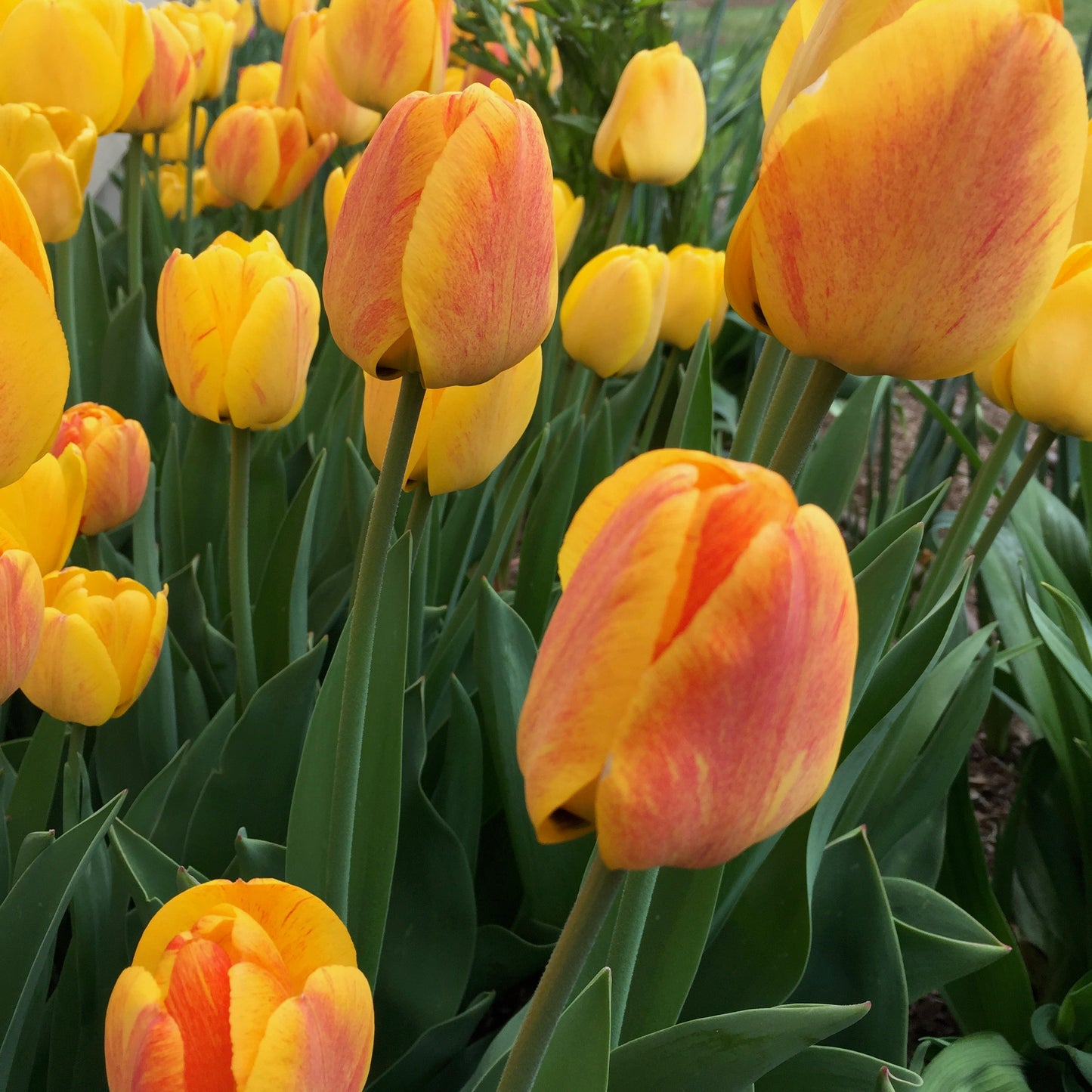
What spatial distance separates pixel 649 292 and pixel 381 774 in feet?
1.76

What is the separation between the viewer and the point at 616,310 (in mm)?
923

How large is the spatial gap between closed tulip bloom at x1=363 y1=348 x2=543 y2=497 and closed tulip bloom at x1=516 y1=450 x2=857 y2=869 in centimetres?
24

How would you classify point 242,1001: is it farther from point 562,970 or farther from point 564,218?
point 564,218

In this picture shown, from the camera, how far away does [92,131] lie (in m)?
0.81

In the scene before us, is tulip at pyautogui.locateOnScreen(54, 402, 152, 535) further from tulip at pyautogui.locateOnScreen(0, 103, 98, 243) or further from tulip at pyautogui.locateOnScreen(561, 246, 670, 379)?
tulip at pyautogui.locateOnScreen(561, 246, 670, 379)

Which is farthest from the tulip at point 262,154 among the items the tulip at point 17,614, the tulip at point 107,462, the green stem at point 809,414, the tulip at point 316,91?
the green stem at point 809,414

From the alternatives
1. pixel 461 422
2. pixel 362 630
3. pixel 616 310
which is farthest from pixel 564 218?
pixel 362 630

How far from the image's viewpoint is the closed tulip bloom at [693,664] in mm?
229

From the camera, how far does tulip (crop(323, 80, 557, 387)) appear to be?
0.35 metres

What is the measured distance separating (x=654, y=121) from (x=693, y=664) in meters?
0.97

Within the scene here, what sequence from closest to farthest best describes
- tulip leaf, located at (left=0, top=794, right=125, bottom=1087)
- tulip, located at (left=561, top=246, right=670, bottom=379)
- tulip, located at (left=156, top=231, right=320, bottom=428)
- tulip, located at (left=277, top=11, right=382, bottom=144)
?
1. tulip leaf, located at (left=0, top=794, right=125, bottom=1087)
2. tulip, located at (left=156, top=231, right=320, bottom=428)
3. tulip, located at (left=561, top=246, right=670, bottom=379)
4. tulip, located at (left=277, top=11, right=382, bottom=144)

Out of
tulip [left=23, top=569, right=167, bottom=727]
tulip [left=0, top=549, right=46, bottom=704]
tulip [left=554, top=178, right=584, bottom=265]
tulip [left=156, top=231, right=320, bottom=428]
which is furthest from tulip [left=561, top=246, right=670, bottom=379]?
tulip [left=0, top=549, right=46, bottom=704]

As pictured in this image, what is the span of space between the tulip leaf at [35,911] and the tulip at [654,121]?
A: 2.80 feet

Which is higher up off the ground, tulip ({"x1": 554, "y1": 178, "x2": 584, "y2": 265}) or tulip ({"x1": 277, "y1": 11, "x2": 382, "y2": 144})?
tulip ({"x1": 277, "y1": 11, "x2": 382, "y2": 144})
